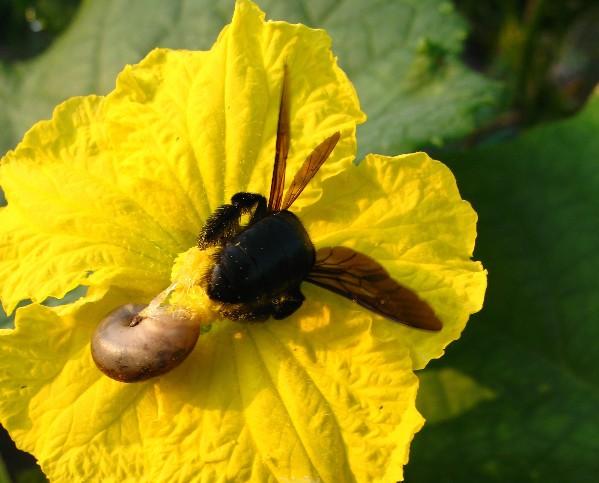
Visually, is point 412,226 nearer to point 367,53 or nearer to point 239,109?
point 239,109

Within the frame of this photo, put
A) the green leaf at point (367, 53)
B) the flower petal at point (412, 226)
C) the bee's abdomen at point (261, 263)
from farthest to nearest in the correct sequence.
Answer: the green leaf at point (367, 53), the flower petal at point (412, 226), the bee's abdomen at point (261, 263)

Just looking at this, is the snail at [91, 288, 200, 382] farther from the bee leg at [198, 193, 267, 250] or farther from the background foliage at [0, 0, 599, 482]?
the background foliage at [0, 0, 599, 482]

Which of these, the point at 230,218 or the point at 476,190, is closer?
the point at 230,218

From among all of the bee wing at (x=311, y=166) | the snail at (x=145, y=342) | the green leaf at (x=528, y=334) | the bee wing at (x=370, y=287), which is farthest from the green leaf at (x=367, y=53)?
the snail at (x=145, y=342)

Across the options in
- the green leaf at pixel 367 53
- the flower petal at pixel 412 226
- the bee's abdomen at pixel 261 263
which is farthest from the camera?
the green leaf at pixel 367 53

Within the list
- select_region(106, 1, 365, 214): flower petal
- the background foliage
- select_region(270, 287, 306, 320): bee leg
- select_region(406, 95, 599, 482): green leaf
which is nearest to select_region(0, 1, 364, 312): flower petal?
select_region(106, 1, 365, 214): flower petal

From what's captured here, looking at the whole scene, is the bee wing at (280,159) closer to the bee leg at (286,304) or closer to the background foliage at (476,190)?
the bee leg at (286,304)

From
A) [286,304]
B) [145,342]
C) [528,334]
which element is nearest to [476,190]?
[528,334]
